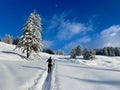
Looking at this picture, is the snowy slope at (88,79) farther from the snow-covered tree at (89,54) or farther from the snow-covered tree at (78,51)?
the snow-covered tree at (78,51)

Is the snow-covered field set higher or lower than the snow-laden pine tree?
lower

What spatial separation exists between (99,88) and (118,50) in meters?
158

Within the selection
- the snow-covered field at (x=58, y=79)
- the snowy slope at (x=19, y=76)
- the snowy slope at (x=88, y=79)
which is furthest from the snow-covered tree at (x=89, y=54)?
the snowy slope at (x=88, y=79)

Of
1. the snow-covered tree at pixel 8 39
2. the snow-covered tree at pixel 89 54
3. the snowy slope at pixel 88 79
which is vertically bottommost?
the snowy slope at pixel 88 79

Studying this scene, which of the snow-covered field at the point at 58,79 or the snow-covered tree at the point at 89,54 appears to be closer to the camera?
the snow-covered field at the point at 58,79

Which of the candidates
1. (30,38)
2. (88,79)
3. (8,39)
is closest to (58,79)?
(88,79)

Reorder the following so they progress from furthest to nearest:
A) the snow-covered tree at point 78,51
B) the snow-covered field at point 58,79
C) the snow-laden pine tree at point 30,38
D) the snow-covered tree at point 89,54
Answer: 1. the snow-covered tree at point 78,51
2. the snow-covered tree at point 89,54
3. the snow-laden pine tree at point 30,38
4. the snow-covered field at point 58,79

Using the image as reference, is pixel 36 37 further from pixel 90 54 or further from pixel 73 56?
pixel 73 56

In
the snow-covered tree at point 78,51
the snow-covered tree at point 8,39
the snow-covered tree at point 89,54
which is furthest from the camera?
the snow-covered tree at point 8,39

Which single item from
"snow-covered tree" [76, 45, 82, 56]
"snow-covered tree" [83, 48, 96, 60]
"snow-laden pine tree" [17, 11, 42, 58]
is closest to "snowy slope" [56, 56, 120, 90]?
"snow-laden pine tree" [17, 11, 42, 58]

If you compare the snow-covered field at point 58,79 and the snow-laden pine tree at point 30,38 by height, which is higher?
the snow-laden pine tree at point 30,38

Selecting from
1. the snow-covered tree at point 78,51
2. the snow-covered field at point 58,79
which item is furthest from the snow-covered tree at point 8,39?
the snow-covered field at point 58,79

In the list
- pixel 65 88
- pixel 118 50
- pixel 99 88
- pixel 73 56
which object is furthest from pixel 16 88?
pixel 118 50

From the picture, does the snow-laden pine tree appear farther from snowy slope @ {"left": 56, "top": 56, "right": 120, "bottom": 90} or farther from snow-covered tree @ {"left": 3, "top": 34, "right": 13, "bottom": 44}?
snow-covered tree @ {"left": 3, "top": 34, "right": 13, "bottom": 44}
